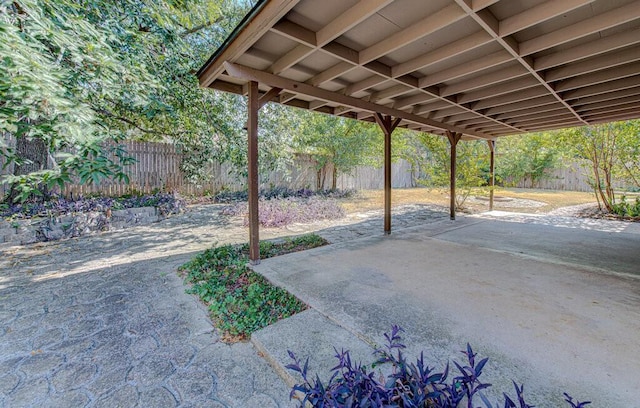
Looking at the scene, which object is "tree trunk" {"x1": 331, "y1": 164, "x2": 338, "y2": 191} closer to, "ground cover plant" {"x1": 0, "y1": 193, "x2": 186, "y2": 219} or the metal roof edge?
"ground cover plant" {"x1": 0, "y1": 193, "x2": 186, "y2": 219}

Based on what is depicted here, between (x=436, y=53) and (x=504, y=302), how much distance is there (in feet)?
8.12

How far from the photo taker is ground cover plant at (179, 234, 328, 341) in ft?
6.98

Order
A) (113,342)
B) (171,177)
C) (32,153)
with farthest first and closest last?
(171,177) < (32,153) < (113,342)

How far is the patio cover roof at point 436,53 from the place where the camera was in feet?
7.08

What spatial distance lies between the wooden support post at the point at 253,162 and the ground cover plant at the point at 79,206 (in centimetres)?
326

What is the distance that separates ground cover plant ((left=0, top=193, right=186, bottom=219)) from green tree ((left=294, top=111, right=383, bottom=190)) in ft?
14.6

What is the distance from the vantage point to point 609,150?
6.78m

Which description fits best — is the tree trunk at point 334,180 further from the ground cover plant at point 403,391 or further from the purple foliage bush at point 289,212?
the ground cover plant at point 403,391

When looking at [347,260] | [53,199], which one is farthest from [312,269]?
[53,199]

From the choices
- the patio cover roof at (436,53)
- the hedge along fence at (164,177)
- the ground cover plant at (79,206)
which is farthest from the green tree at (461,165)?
the ground cover plant at (79,206)

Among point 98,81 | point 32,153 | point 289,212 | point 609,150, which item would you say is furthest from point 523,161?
point 32,153

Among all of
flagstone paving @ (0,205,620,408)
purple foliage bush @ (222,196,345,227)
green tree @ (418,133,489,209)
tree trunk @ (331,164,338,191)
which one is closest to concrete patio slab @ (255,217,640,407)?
flagstone paving @ (0,205,620,408)

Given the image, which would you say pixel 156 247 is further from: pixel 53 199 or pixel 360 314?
pixel 360 314

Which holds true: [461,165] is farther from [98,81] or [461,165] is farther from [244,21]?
[98,81]
